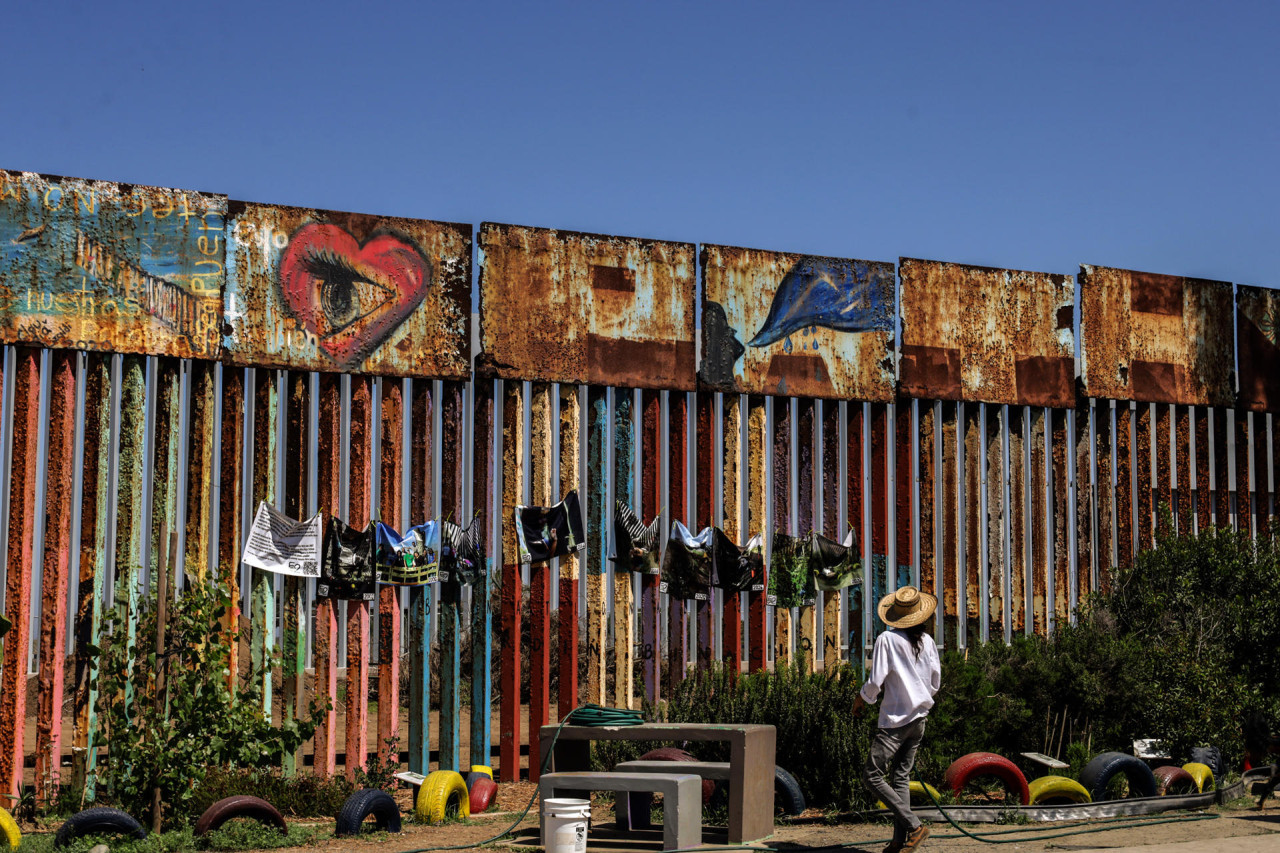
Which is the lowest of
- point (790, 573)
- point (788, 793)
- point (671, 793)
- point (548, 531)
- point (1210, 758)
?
point (1210, 758)

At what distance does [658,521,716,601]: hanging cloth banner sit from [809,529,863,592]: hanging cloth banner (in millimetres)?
1304

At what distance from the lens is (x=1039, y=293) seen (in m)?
16.3

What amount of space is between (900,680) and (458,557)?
21.3ft

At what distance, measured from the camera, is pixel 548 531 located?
14352mm

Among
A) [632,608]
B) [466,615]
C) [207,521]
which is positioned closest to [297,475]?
[207,521]

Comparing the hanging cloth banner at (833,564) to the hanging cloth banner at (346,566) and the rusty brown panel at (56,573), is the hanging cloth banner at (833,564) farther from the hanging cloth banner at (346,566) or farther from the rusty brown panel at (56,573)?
the rusty brown panel at (56,573)

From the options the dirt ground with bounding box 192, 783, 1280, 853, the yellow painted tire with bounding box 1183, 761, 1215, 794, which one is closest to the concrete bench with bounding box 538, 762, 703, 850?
the dirt ground with bounding box 192, 783, 1280, 853

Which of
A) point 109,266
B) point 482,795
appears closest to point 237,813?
point 482,795

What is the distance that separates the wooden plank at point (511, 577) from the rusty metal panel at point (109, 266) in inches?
117

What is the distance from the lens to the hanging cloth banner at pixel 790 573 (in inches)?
601

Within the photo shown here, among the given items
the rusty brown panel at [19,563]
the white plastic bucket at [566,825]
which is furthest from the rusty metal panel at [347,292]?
the white plastic bucket at [566,825]

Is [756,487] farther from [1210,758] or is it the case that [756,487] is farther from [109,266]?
[109,266]

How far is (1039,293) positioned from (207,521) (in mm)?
9434

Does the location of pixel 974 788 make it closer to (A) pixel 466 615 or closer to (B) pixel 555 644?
(B) pixel 555 644
